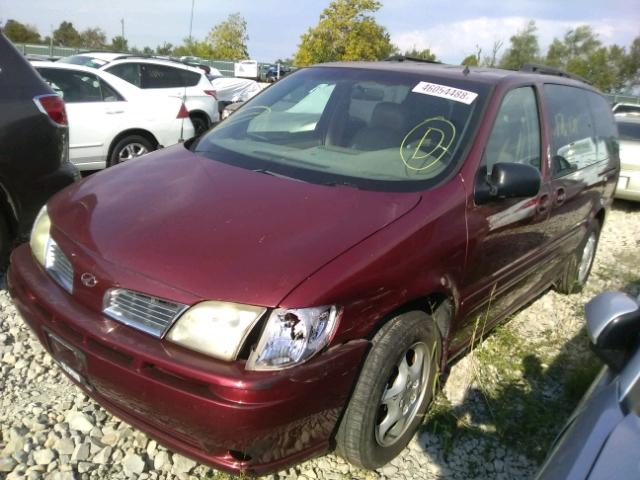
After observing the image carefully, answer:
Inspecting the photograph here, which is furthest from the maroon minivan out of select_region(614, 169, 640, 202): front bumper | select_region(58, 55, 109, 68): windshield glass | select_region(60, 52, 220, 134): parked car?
select_region(58, 55, 109, 68): windshield glass

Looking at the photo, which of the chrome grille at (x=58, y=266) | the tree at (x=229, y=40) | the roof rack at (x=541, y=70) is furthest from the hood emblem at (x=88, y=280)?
the tree at (x=229, y=40)

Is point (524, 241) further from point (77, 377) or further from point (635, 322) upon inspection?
point (77, 377)

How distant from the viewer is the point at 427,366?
2.53 m

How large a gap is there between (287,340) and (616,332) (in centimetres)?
106

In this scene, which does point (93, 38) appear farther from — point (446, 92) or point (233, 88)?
point (446, 92)

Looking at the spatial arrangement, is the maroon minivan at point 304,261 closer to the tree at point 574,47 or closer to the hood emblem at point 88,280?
the hood emblem at point 88,280

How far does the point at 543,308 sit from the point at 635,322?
275 centimetres

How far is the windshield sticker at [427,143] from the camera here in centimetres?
274

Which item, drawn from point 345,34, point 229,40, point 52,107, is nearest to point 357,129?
point 52,107

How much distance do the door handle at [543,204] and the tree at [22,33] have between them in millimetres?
55346

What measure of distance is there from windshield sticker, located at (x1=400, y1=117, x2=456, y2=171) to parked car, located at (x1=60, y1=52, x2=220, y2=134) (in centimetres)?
611

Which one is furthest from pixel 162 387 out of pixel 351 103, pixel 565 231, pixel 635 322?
pixel 565 231

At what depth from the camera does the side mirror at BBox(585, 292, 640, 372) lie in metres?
1.82

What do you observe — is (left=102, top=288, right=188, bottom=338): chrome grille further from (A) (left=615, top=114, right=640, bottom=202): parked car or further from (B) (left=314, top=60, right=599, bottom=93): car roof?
(A) (left=615, top=114, right=640, bottom=202): parked car
